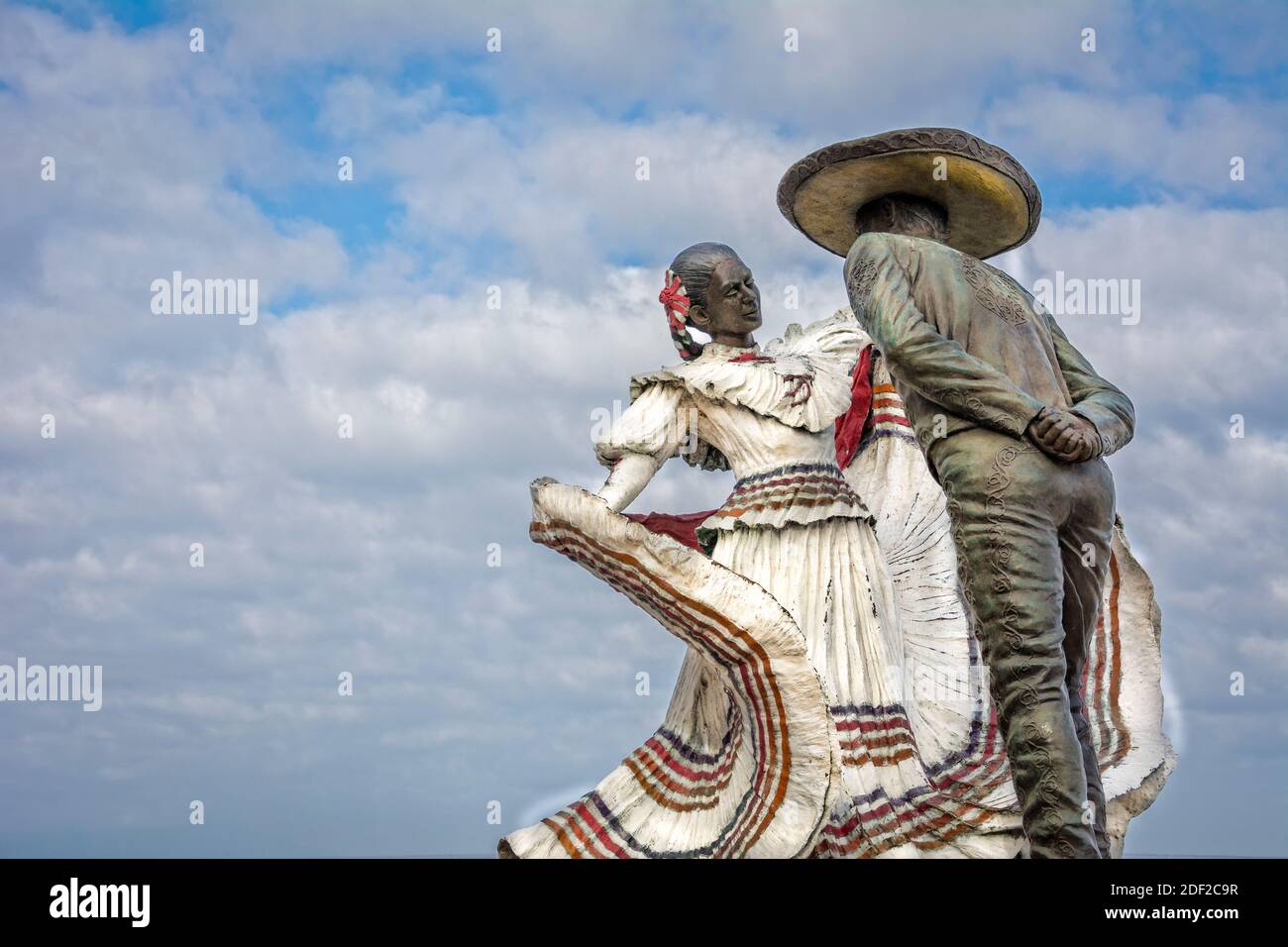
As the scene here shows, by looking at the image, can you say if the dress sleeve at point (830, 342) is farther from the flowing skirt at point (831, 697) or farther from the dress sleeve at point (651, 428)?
the dress sleeve at point (651, 428)

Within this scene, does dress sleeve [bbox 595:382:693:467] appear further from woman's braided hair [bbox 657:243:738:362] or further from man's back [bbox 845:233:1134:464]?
man's back [bbox 845:233:1134:464]

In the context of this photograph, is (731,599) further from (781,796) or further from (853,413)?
(853,413)

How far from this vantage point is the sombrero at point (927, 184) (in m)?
7.03

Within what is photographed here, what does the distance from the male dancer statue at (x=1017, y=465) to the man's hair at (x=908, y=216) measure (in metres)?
0.30

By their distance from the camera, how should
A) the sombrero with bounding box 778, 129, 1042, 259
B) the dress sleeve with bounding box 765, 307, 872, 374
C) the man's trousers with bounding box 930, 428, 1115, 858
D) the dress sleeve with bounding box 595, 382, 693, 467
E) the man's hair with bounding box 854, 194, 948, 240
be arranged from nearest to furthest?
the man's trousers with bounding box 930, 428, 1115, 858
the sombrero with bounding box 778, 129, 1042, 259
the man's hair with bounding box 854, 194, 948, 240
the dress sleeve with bounding box 595, 382, 693, 467
the dress sleeve with bounding box 765, 307, 872, 374

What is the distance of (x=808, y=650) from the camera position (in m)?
7.50

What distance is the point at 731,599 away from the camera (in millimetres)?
7035

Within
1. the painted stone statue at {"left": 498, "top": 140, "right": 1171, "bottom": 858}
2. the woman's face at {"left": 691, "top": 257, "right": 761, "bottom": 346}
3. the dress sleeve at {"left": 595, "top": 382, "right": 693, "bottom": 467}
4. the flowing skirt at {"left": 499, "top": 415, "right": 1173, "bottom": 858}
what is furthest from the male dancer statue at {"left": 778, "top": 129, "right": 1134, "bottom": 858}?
the dress sleeve at {"left": 595, "top": 382, "right": 693, "bottom": 467}

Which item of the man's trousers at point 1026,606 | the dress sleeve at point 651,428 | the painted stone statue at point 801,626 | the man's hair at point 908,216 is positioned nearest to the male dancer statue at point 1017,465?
the man's trousers at point 1026,606

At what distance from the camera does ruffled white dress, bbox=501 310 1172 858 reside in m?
7.10

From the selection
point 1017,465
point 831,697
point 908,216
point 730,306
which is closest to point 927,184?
point 908,216

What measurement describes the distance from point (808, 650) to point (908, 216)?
2.03 metres

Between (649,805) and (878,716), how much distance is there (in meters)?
1.17

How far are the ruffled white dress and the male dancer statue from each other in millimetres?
1172
